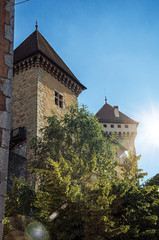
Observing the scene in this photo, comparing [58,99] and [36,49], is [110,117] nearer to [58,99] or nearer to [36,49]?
[58,99]

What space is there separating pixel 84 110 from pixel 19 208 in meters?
7.80

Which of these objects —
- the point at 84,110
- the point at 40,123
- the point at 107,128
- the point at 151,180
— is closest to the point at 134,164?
the point at 151,180

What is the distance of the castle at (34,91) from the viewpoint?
55.4 ft

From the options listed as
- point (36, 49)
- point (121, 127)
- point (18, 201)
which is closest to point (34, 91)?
point (36, 49)

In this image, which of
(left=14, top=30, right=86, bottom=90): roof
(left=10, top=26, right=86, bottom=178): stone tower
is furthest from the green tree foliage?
(left=14, top=30, right=86, bottom=90): roof

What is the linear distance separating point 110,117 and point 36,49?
1855 cm

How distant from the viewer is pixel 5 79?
11.8ft

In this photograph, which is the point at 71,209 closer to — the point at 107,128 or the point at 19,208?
the point at 19,208

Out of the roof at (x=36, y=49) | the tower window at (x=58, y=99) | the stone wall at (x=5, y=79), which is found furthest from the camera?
the tower window at (x=58, y=99)

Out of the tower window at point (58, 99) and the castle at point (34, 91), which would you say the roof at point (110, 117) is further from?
the tower window at point (58, 99)

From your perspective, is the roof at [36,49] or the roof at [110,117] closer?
the roof at [36,49]

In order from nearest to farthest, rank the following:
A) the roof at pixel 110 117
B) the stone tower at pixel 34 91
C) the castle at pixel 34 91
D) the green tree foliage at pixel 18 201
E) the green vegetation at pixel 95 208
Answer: the green vegetation at pixel 95 208, the green tree foliage at pixel 18 201, the castle at pixel 34 91, the stone tower at pixel 34 91, the roof at pixel 110 117

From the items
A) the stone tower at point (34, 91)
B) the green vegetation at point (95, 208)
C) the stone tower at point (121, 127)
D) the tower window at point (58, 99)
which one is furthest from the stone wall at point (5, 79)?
the stone tower at point (121, 127)

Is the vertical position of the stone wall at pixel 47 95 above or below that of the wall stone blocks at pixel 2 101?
above
